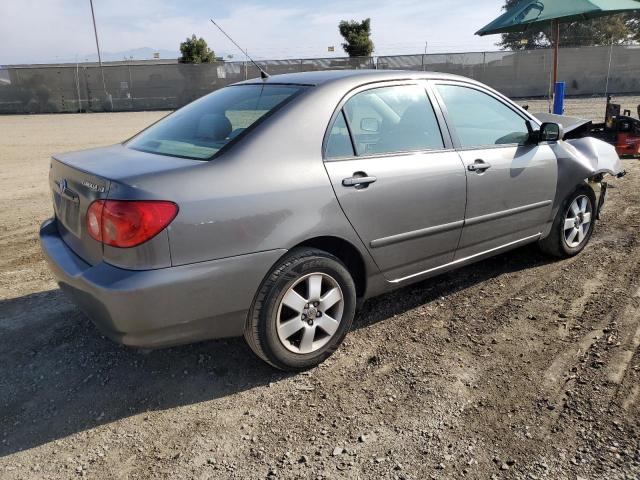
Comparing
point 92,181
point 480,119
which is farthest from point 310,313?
point 480,119

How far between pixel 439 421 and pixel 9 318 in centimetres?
305

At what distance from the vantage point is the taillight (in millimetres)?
2471

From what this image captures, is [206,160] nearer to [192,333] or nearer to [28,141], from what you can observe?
[192,333]

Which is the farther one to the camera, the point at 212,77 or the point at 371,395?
the point at 212,77

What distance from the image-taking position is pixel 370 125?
10.9ft

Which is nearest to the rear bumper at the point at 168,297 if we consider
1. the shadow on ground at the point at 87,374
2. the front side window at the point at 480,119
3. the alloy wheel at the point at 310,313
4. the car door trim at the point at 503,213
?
the alloy wheel at the point at 310,313

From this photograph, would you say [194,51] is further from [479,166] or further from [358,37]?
[479,166]

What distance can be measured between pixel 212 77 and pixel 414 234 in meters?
27.8

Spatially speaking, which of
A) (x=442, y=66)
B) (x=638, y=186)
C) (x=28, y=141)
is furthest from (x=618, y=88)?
(x=28, y=141)

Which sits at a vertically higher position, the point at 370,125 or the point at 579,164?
the point at 370,125

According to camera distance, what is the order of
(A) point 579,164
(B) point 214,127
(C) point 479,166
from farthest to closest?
1. (A) point 579,164
2. (C) point 479,166
3. (B) point 214,127

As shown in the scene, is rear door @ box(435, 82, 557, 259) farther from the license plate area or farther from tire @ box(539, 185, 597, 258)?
the license plate area

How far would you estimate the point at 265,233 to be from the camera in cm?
275

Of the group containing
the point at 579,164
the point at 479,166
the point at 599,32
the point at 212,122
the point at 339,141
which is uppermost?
the point at 599,32
